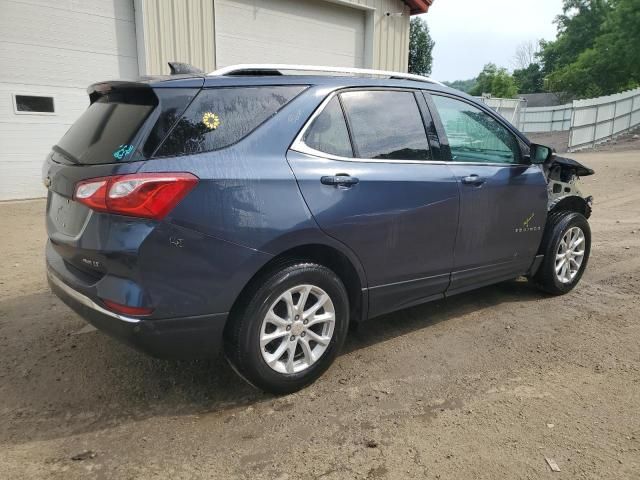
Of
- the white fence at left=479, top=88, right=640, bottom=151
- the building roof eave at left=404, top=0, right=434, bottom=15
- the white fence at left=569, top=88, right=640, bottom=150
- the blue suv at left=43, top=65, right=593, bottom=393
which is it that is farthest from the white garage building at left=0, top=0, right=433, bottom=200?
the white fence at left=569, top=88, right=640, bottom=150

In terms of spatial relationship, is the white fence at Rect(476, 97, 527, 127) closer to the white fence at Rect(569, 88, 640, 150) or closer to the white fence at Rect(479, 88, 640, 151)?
the white fence at Rect(479, 88, 640, 151)

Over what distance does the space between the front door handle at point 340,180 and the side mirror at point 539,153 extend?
195 centimetres

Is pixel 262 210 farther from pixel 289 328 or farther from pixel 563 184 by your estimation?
pixel 563 184

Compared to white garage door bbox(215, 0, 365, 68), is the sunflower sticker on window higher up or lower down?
lower down

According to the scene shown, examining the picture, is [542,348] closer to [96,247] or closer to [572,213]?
[572,213]

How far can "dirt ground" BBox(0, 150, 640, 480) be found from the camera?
2.43 meters

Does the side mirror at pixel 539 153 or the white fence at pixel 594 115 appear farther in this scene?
the white fence at pixel 594 115

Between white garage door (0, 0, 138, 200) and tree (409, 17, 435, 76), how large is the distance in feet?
88.5

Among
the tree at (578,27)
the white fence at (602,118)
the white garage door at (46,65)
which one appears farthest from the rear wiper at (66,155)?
the tree at (578,27)

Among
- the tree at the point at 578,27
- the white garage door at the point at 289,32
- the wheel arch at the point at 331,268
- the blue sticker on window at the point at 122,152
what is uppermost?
the tree at the point at 578,27

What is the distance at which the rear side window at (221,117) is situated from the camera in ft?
8.54

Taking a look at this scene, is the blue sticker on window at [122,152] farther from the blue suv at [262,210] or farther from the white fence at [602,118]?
the white fence at [602,118]

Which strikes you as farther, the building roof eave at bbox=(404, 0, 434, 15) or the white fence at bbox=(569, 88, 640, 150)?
the white fence at bbox=(569, 88, 640, 150)

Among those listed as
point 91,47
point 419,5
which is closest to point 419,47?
point 419,5
